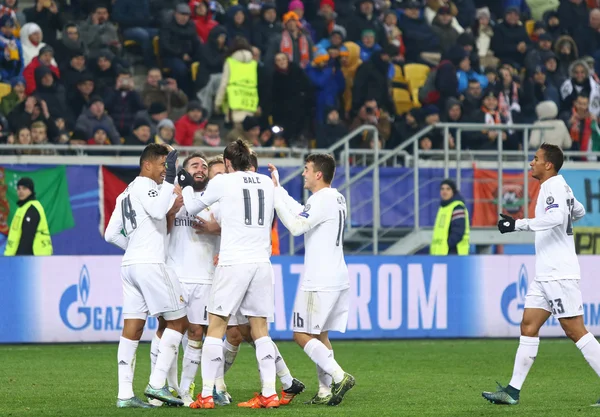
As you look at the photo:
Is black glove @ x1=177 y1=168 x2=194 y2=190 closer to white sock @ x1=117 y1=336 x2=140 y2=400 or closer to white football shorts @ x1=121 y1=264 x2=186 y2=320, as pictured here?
white football shorts @ x1=121 y1=264 x2=186 y2=320

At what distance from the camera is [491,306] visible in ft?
63.7

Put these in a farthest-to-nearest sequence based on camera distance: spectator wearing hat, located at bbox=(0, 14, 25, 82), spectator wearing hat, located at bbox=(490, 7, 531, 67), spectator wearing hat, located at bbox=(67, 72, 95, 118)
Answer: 1. spectator wearing hat, located at bbox=(490, 7, 531, 67)
2. spectator wearing hat, located at bbox=(67, 72, 95, 118)
3. spectator wearing hat, located at bbox=(0, 14, 25, 82)

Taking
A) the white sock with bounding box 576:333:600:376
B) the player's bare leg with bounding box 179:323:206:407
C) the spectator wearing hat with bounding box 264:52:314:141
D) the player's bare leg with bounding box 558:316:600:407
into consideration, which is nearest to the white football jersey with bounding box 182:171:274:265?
the player's bare leg with bounding box 179:323:206:407

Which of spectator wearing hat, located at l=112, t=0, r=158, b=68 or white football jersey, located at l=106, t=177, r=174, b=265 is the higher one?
spectator wearing hat, located at l=112, t=0, r=158, b=68

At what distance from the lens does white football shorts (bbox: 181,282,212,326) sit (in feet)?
37.5

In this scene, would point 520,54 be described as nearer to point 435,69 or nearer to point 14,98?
point 435,69

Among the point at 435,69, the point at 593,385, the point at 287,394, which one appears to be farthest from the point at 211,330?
the point at 435,69

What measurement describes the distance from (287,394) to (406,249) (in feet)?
33.2

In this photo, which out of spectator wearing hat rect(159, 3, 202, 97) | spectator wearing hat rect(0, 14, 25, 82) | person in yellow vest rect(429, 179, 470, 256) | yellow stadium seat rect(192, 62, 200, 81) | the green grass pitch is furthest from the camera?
yellow stadium seat rect(192, 62, 200, 81)

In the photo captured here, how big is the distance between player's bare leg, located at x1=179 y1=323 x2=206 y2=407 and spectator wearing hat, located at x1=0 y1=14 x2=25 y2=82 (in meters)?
11.2

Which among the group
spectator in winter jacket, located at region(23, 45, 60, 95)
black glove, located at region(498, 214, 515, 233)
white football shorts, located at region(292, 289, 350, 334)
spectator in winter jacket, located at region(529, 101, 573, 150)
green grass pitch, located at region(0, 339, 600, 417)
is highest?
spectator in winter jacket, located at region(23, 45, 60, 95)

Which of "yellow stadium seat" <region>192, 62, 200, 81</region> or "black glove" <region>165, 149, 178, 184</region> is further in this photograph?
"yellow stadium seat" <region>192, 62, 200, 81</region>

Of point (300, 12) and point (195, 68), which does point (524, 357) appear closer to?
point (195, 68)

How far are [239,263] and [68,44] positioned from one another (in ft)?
40.9
